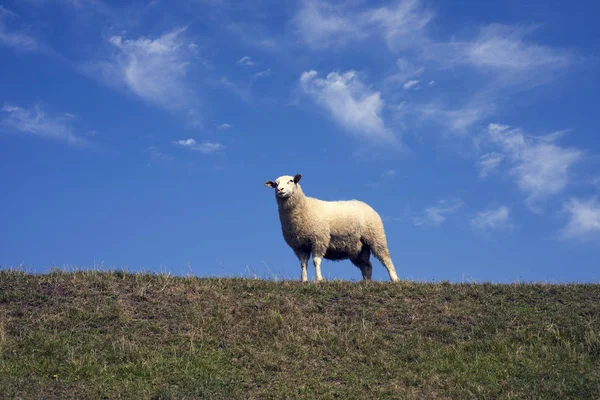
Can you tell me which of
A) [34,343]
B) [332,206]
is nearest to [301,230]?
[332,206]

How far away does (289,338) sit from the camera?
1712 centimetres

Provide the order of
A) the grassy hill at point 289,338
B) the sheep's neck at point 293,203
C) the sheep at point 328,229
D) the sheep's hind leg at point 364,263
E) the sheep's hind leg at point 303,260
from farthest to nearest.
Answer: the sheep's hind leg at point 364,263
the sheep's neck at point 293,203
the sheep at point 328,229
the sheep's hind leg at point 303,260
the grassy hill at point 289,338

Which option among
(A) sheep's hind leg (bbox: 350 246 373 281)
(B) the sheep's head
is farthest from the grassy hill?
(A) sheep's hind leg (bbox: 350 246 373 281)

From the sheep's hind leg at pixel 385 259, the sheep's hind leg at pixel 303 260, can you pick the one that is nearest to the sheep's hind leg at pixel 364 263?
the sheep's hind leg at pixel 385 259

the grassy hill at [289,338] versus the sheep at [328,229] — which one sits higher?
the sheep at [328,229]

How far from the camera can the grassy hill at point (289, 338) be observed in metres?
14.9

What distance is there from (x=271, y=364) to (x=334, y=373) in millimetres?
1441

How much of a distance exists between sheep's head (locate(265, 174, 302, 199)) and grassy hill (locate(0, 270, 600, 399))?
3.80 metres

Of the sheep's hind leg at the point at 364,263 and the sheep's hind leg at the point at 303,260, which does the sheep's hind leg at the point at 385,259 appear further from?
the sheep's hind leg at the point at 303,260

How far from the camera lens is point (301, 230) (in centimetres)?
2348

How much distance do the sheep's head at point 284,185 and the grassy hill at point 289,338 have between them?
3.80 metres

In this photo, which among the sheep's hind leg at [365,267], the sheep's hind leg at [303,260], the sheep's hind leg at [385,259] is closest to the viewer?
the sheep's hind leg at [303,260]

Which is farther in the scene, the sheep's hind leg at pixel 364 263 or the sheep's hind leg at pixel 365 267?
the sheep's hind leg at pixel 365 267

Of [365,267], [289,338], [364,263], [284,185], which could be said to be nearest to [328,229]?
[284,185]
